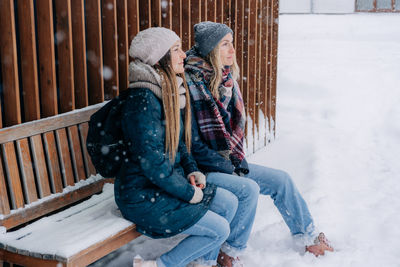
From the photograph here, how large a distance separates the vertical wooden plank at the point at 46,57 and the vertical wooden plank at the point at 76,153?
0.19m

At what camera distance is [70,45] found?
134 inches

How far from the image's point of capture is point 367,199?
Answer: 15.6 feet

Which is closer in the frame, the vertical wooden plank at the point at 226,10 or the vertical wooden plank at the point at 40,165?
the vertical wooden plank at the point at 40,165

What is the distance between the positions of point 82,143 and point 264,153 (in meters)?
3.09

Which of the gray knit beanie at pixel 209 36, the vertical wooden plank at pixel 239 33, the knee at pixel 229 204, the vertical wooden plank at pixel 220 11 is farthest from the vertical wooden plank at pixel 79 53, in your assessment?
the vertical wooden plank at pixel 239 33

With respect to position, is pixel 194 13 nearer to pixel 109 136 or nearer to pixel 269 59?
pixel 269 59

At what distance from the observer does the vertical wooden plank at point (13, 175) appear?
2.98 meters

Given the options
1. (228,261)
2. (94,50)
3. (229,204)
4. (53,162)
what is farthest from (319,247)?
(94,50)

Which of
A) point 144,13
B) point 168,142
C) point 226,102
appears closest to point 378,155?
point 226,102

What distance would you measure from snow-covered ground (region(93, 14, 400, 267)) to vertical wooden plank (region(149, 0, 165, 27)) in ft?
6.08

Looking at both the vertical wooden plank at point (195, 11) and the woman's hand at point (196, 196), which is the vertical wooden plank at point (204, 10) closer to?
the vertical wooden plank at point (195, 11)

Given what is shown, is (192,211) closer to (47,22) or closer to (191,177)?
(191,177)

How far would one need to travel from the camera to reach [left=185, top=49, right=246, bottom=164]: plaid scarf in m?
3.51

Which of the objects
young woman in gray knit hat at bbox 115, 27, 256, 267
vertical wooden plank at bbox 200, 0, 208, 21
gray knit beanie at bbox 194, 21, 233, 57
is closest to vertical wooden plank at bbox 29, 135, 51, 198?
young woman in gray knit hat at bbox 115, 27, 256, 267
